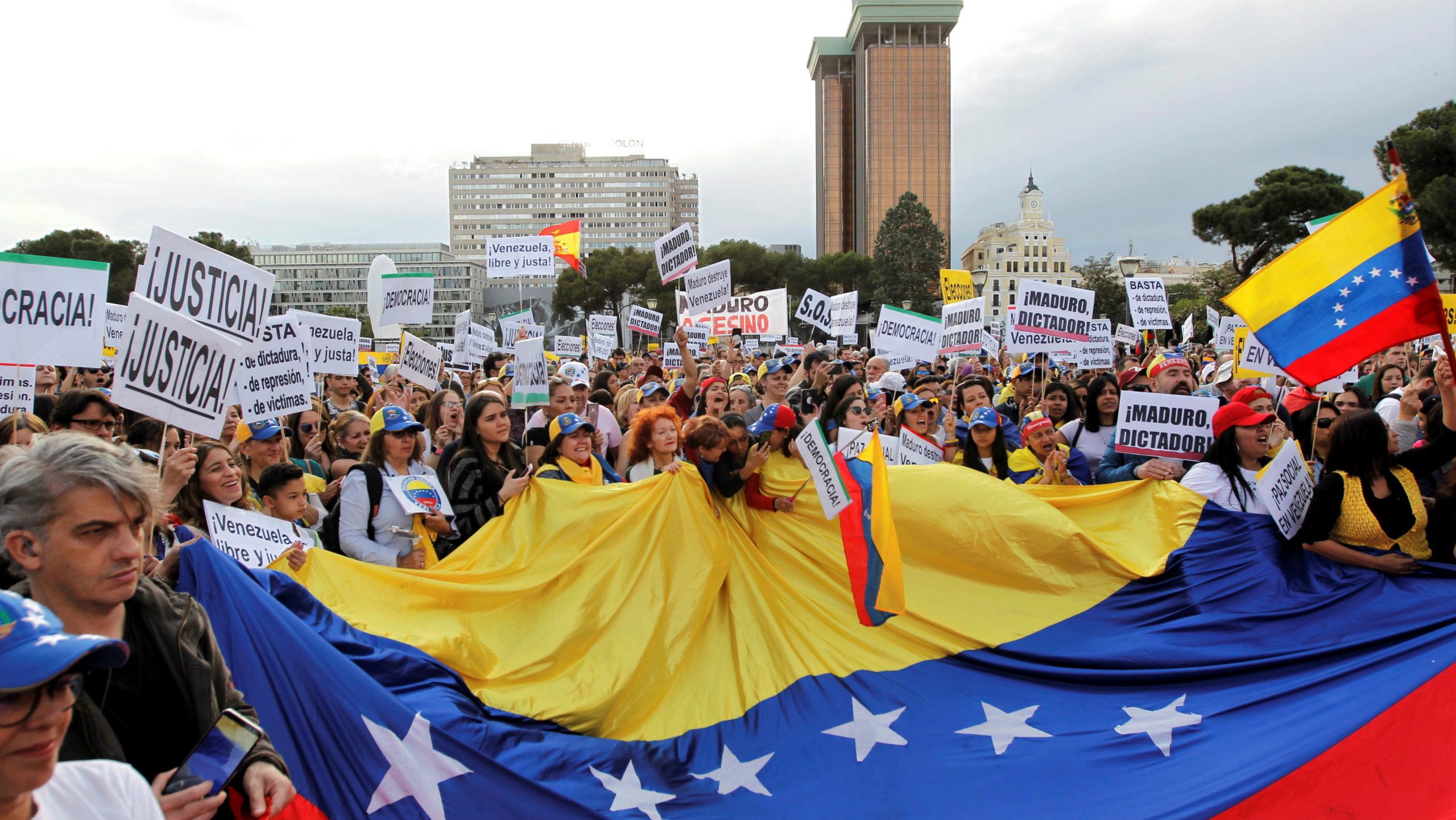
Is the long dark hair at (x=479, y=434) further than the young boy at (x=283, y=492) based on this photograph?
Yes

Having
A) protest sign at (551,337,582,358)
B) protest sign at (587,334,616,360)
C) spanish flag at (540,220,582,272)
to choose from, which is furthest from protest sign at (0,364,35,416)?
protest sign at (587,334,616,360)

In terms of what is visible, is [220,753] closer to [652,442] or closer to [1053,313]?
[652,442]

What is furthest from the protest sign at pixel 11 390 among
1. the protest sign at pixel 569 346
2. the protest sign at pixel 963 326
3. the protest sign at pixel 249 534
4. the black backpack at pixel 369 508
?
the protest sign at pixel 569 346

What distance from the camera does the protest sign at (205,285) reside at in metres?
4.81

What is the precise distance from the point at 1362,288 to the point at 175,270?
629 centimetres

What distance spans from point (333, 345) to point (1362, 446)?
9.38 metres

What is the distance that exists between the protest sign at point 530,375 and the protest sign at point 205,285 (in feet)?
9.03

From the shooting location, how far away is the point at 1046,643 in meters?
4.71

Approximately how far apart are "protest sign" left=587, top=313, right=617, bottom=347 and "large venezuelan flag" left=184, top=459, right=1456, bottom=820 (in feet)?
47.8

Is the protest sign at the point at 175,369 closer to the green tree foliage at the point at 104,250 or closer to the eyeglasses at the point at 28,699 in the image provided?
the eyeglasses at the point at 28,699

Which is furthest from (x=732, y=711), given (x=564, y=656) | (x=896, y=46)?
(x=896, y=46)

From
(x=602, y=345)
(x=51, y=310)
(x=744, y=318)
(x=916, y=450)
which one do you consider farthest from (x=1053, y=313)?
(x=602, y=345)

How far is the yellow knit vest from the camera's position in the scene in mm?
4672

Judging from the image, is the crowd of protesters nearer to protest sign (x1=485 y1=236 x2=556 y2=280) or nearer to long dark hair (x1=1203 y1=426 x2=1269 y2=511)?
long dark hair (x1=1203 y1=426 x2=1269 y2=511)
